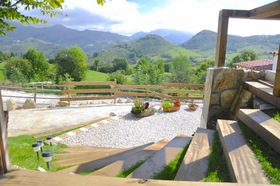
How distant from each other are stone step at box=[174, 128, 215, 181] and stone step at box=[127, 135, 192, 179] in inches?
9.2

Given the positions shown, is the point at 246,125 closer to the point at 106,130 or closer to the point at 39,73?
the point at 106,130

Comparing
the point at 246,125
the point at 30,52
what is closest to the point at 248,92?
the point at 246,125

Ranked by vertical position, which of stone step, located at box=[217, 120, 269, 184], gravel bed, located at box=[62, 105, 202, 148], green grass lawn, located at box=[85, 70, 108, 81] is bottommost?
green grass lawn, located at box=[85, 70, 108, 81]

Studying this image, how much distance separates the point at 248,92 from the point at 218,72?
0.46 meters

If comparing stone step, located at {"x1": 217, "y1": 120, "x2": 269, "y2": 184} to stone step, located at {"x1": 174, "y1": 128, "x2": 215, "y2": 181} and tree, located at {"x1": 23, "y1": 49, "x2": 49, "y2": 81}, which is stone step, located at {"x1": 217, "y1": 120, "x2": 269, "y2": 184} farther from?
tree, located at {"x1": 23, "y1": 49, "x2": 49, "y2": 81}

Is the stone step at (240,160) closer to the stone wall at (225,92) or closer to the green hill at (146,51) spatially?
the stone wall at (225,92)

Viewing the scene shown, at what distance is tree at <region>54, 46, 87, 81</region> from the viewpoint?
76.3ft

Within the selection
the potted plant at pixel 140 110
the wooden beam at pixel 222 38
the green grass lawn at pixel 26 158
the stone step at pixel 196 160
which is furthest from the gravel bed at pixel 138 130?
the stone step at pixel 196 160

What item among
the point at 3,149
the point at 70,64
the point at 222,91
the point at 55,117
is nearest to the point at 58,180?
the point at 3,149

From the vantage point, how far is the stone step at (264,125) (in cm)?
147

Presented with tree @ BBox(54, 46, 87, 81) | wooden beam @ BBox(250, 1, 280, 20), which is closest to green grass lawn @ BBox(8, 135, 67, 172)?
wooden beam @ BBox(250, 1, 280, 20)

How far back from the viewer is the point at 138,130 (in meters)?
5.73

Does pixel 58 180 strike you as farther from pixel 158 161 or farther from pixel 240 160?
pixel 158 161

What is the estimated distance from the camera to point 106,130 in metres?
5.62
